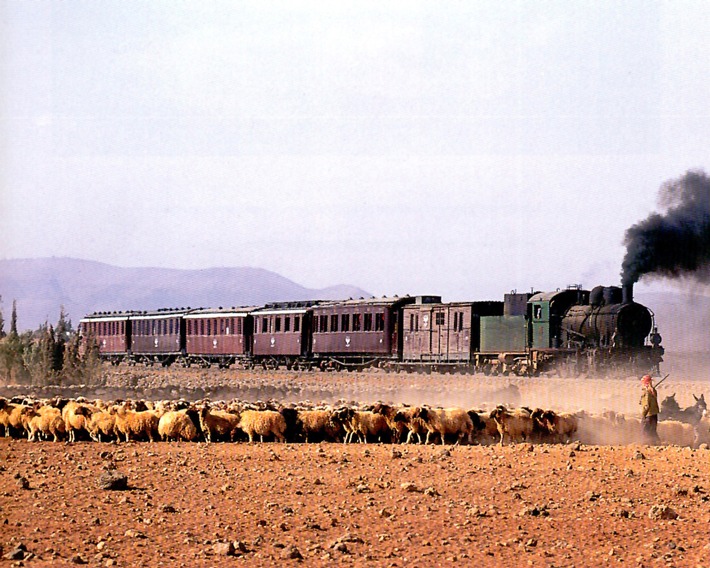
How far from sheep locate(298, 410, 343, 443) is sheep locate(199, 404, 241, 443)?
1.30 m

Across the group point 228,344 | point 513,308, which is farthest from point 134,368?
point 513,308

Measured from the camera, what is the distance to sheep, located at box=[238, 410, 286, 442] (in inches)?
813

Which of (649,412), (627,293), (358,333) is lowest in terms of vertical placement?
(649,412)

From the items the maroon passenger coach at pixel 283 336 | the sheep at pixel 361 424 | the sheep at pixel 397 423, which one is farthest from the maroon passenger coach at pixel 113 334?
the sheep at pixel 397 423

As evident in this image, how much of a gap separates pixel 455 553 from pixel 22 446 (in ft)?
40.5

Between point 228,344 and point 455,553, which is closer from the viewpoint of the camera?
point 455,553

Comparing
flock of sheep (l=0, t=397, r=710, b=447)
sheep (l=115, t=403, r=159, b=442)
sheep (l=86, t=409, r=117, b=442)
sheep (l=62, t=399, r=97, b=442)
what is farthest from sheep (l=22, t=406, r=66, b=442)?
sheep (l=115, t=403, r=159, b=442)

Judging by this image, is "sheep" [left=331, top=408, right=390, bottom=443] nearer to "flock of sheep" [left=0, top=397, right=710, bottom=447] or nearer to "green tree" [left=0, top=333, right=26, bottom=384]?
"flock of sheep" [left=0, top=397, right=710, bottom=447]

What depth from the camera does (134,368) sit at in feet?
199

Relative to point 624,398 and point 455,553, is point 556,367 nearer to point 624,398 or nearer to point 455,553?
point 624,398

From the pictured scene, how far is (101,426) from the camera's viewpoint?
2164 cm

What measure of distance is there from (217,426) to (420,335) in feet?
85.8

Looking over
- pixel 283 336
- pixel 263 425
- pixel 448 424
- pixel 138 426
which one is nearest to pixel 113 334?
pixel 283 336

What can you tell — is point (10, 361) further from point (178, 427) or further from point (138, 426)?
point (178, 427)
